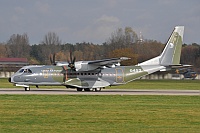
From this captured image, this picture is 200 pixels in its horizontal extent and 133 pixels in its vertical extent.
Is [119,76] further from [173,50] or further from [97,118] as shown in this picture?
[97,118]

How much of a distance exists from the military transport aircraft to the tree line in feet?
170

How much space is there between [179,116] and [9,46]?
161m

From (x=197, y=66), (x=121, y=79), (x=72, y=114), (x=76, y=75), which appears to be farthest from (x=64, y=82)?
(x=197, y=66)

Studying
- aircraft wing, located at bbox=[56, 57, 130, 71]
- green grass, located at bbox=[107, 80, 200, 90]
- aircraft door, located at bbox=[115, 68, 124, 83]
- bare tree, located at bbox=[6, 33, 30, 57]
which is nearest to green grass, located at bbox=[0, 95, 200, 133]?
aircraft wing, located at bbox=[56, 57, 130, 71]

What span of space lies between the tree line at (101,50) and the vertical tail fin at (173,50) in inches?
2018

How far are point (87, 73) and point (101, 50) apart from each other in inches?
4258

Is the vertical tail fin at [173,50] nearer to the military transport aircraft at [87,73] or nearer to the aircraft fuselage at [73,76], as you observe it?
the military transport aircraft at [87,73]

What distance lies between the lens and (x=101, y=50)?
502 ft

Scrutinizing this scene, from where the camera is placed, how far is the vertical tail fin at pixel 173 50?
46719mm

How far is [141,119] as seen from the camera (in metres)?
21.4

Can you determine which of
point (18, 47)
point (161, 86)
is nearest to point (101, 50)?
point (18, 47)

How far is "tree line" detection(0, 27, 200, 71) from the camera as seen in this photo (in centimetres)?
11300

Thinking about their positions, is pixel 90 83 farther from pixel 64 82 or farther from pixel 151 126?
pixel 151 126

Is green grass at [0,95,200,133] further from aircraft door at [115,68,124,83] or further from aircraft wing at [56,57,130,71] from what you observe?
aircraft door at [115,68,124,83]
